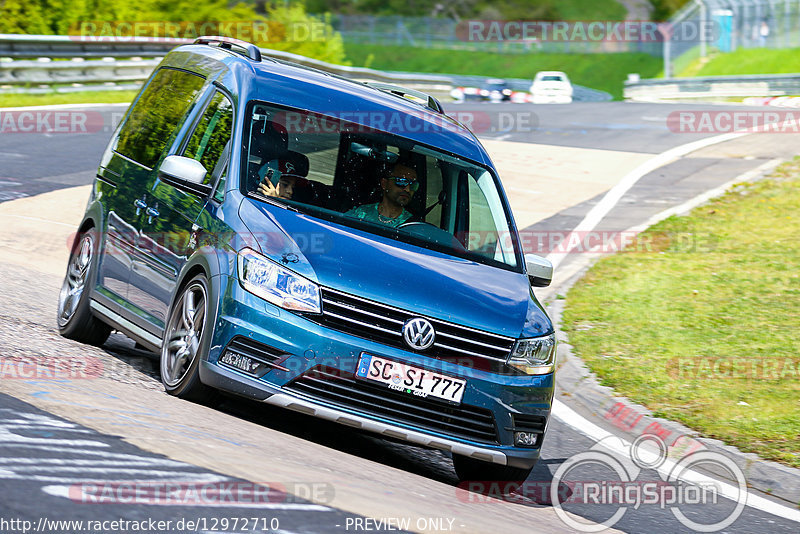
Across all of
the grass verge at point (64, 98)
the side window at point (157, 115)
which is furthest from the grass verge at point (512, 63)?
the side window at point (157, 115)

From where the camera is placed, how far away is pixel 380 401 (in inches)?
235

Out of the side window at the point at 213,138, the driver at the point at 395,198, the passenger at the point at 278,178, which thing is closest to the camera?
the passenger at the point at 278,178

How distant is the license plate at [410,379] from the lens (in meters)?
5.90

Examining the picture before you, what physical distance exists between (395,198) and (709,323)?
568cm

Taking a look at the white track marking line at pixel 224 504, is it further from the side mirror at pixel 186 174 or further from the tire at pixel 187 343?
the side mirror at pixel 186 174

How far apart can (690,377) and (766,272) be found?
457 cm

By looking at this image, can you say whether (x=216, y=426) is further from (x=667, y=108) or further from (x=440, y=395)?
(x=667, y=108)

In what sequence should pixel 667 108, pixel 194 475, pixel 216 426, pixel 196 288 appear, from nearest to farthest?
pixel 194 475 → pixel 216 426 → pixel 196 288 → pixel 667 108

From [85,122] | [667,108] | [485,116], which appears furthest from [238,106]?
[667,108]

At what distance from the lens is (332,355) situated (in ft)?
19.2

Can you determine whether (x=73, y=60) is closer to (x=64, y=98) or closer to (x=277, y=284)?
(x=64, y=98)

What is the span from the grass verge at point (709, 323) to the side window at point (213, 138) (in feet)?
13.3

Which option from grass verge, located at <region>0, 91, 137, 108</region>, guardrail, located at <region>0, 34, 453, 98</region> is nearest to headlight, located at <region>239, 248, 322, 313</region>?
grass verge, located at <region>0, 91, 137, 108</region>

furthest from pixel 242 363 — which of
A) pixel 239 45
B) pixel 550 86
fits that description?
pixel 550 86
